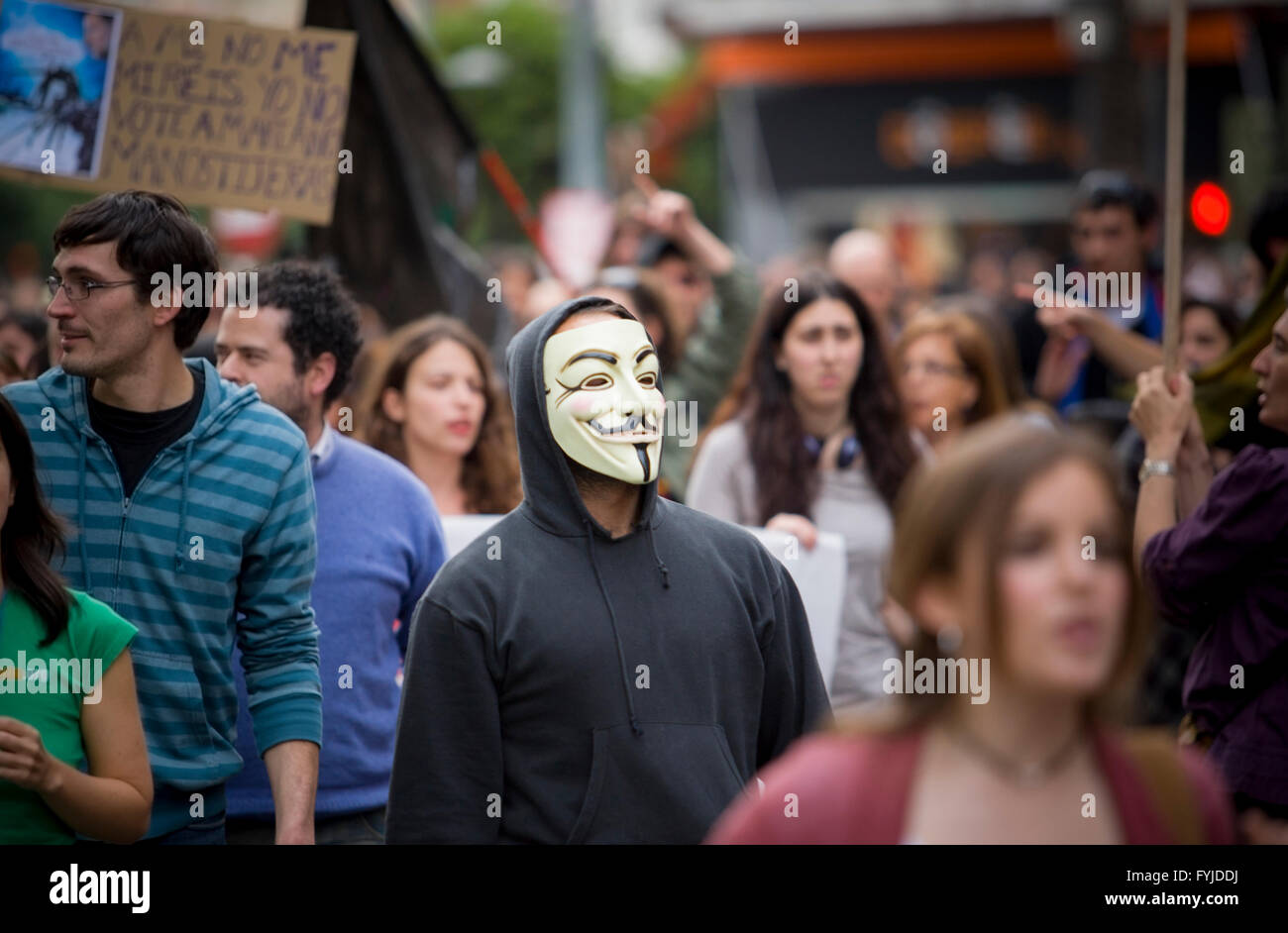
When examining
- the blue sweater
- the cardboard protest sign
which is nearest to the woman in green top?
the blue sweater

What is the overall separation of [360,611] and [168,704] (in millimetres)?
838

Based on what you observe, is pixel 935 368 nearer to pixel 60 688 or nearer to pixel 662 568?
pixel 662 568

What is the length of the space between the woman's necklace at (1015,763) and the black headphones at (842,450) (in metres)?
3.57

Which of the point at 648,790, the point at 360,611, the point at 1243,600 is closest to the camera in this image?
the point at 648,790

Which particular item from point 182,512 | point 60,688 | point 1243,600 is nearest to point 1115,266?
point 1243,600

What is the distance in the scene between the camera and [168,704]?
3.78 meters

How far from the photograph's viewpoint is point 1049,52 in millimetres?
32375

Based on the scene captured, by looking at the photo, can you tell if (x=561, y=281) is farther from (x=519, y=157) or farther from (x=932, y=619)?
(x=519, y=157)

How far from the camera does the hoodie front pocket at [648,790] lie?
11.1ft

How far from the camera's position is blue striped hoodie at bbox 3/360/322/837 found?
12.4 ft

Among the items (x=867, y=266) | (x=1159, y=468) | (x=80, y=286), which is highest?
(x=867, y=266)
